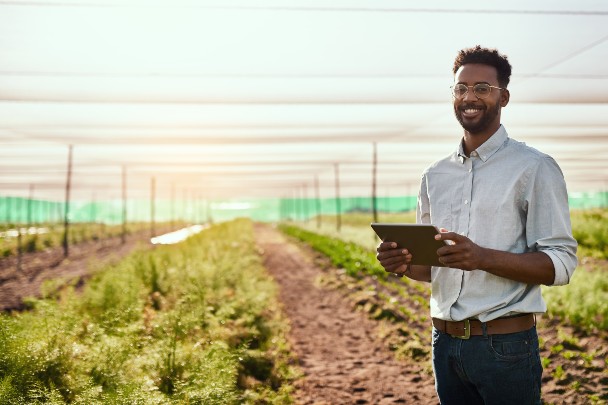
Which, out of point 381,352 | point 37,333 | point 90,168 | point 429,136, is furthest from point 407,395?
point 90,168

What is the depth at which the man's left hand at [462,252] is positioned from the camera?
163cm

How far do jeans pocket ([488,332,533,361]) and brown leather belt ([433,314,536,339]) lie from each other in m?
0.02

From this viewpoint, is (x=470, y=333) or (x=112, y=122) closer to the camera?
(x=470, y=333)

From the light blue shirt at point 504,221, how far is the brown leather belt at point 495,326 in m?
0.03

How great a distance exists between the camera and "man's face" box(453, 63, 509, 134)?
72.8 inches

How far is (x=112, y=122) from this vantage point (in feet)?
28.5

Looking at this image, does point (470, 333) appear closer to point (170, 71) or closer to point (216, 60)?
point (216, 60)

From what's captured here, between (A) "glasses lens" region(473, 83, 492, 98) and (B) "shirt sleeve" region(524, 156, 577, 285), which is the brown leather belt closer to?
(B) "shirt sleeve" region(524, 156, 577, 285)

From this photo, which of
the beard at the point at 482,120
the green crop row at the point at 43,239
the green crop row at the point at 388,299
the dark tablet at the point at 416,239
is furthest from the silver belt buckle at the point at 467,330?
the green crop row at the point at 43,239

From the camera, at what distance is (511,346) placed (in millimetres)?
1734

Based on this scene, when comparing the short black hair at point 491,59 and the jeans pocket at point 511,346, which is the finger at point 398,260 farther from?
the short black hair at point 491,59

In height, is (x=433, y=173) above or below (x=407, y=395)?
above

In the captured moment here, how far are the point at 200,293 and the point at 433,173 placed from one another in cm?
314

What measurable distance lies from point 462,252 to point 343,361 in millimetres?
4010
